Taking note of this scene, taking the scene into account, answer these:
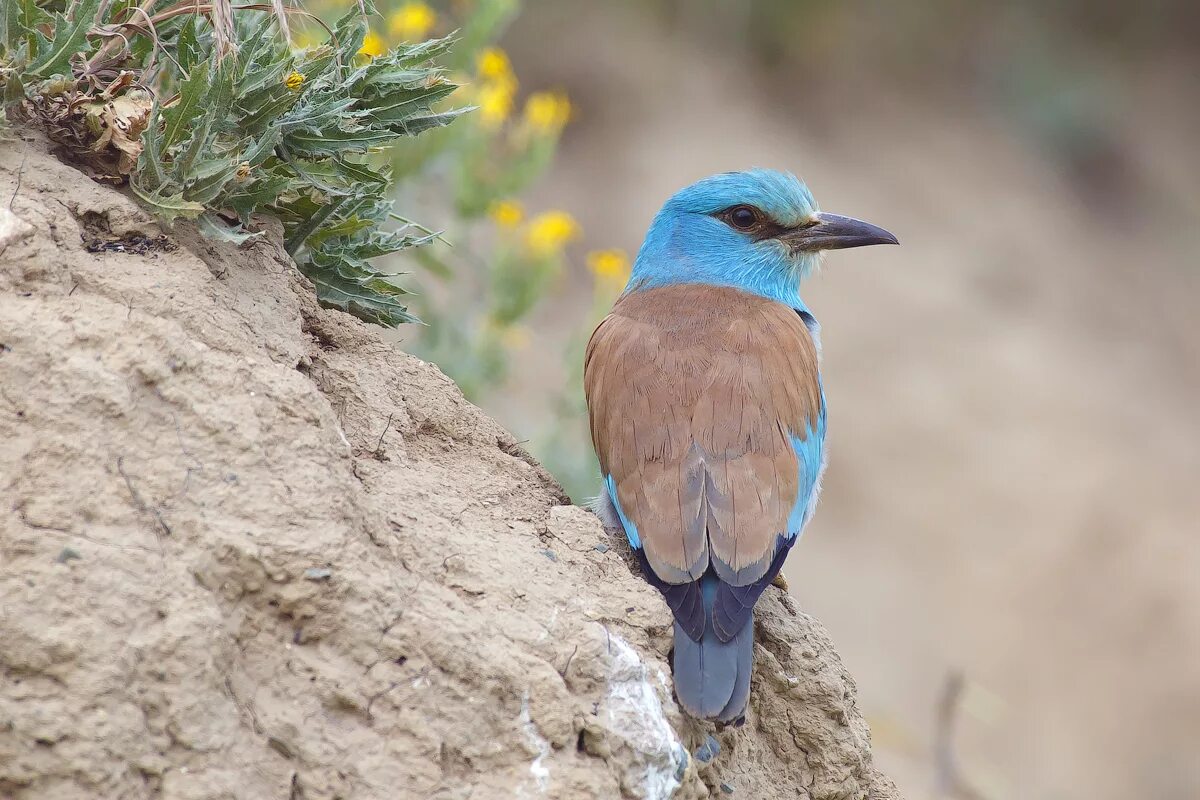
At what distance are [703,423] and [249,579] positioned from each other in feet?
4.51

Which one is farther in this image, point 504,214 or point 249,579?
point 504,214

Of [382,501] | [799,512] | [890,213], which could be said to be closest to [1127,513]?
[890,213]

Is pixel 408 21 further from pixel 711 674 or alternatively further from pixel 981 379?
pixel 981 379

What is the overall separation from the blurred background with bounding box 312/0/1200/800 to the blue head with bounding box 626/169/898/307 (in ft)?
10.8

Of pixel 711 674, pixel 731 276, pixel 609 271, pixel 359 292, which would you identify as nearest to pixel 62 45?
pixel 359 292

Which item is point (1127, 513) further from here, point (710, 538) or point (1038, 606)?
point (710, 538)

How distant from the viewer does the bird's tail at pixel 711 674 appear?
9.34 ft

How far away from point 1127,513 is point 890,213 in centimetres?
309

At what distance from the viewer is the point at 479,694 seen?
2561 millimetres

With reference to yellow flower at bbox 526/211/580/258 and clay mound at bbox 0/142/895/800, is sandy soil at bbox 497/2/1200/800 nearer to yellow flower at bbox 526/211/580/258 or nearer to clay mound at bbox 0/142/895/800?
yellow flower at bbox 526/211/580/258

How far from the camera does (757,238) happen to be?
15.6ft

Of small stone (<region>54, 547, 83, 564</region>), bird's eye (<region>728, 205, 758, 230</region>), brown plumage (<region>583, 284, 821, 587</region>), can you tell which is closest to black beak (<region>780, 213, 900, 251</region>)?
bird's eye (<region>728, 205, 758, 230</region>)

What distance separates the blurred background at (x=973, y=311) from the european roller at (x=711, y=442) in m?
3.78

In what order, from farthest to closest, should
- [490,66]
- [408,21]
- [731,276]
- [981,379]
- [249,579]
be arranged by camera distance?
[981,379], [490,66], [408,21], [731,276], [249,579]
